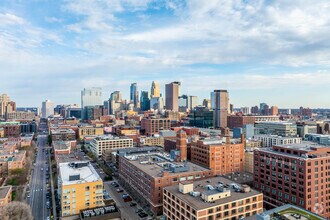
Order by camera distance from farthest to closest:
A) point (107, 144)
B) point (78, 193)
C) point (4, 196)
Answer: point (107, 144)
point (4, 196)
point (78, 193)

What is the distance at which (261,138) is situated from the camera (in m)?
163

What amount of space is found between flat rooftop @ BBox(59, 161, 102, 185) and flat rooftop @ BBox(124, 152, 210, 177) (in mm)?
13922

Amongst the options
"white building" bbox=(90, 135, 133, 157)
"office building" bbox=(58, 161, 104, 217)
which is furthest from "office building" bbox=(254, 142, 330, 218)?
"white building" bbox=(90, 135, 133, 157)

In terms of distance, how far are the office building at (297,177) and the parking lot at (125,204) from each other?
36779 millimetres

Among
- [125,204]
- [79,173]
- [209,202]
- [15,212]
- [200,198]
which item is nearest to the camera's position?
[209,202]

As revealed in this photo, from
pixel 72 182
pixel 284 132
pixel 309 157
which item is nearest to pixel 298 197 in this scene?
pixel 309 157

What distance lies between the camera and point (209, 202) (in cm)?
5312

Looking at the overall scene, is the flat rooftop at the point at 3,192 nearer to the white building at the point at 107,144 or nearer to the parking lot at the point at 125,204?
the parking lot at the point at 125,204

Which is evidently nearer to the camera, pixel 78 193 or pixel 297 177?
pixel 78 193

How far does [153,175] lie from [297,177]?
37.6m

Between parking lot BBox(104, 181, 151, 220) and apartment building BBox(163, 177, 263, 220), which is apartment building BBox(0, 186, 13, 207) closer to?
parking lot BBox(104, 181, 151, 220)

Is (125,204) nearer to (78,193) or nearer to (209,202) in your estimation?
(78,193)

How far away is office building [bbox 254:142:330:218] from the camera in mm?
66000

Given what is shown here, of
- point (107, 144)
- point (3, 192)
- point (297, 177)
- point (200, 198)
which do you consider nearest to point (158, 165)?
point (200, 198)
